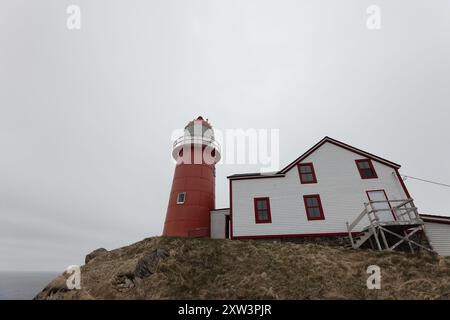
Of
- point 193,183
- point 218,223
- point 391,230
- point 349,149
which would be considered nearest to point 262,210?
point 218,223

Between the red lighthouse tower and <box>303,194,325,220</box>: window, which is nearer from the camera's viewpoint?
<box>303,194,325,220</box>: window

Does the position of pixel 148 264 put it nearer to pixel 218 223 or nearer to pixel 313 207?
pixel 218 223

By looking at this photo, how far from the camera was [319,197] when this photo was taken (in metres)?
17.2

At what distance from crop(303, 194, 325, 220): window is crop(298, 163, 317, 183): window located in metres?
1.40

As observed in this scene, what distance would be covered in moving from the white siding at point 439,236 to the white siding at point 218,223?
589 inches

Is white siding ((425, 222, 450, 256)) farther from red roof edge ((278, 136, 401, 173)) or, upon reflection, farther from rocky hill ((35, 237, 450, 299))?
rocky hill ((35, 237, 450, 299))

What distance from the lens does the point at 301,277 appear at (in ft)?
33.2

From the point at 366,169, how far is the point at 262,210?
9.38 m

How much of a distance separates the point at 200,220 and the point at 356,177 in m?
13.6

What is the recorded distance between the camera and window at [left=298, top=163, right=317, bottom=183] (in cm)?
1812

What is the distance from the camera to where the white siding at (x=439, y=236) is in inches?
586

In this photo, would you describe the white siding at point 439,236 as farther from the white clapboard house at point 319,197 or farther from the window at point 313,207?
the window at point 313,207

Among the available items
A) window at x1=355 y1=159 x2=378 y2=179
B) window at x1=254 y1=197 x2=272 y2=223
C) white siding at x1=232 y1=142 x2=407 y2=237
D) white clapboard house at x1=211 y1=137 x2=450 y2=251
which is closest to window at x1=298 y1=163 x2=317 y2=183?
white clapboard house at x1=211 y1=137 x2=450 y2=251
